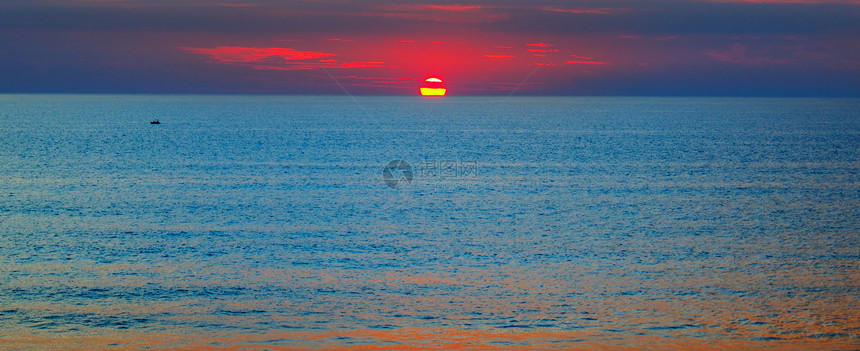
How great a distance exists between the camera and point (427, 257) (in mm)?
28641

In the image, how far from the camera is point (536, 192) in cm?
4722

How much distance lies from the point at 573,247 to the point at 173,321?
16.1 m

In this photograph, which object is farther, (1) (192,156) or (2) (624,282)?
(1) (192,156)

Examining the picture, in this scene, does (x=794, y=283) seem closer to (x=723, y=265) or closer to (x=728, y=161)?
(x=723, y=265)

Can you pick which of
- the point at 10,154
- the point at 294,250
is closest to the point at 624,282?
the point at 294,250

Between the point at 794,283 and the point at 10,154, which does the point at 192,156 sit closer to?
the point at 10,154

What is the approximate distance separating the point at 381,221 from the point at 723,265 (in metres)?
15.7

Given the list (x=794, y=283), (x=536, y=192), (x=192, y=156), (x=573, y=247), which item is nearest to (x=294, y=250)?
(x=573, y=247)

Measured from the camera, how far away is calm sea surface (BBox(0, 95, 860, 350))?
1942 centimetres

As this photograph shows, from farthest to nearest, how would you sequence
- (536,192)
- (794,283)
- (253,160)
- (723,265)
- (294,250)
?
(253,160) → (536,192) → (294,250) → (723,265) → (794,283)

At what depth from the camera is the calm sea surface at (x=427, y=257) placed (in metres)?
19.4

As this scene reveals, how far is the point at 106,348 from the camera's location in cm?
1764

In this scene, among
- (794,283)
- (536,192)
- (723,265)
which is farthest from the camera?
(536,192)

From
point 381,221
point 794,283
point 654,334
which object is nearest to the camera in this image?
point 654,334
